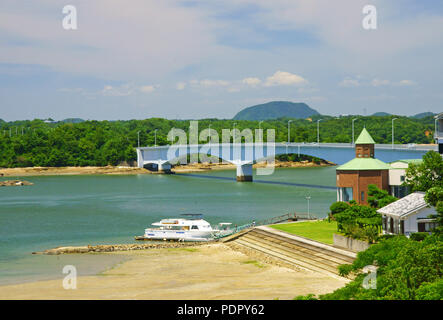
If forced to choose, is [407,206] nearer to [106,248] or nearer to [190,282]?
[190,282]

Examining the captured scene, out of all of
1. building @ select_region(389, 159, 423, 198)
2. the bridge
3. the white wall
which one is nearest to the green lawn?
the white wall

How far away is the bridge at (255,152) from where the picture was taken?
7362 cm

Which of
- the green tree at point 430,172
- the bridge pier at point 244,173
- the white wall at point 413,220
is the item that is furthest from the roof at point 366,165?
the bridge pier at point 244,173

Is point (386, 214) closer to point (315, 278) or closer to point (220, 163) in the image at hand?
A: point (315, 278)

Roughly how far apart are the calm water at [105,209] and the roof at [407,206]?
1891 centimetres

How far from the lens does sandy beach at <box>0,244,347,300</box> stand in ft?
95.0

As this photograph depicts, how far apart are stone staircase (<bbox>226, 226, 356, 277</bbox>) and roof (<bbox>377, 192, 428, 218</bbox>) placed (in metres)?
4.10

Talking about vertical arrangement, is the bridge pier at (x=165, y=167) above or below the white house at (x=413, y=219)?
below

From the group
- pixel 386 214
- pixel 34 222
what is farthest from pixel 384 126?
pixel 386 214

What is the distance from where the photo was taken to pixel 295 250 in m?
38.6

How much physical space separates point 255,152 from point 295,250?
72017mm

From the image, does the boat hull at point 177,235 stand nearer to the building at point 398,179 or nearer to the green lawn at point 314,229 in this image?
the green lawn at point 314,229

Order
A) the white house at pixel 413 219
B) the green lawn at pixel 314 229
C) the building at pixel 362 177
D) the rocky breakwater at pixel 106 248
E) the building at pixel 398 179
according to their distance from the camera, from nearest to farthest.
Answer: the white house at pixel 413 219
the green lawn at pixel 314 229
the rocky breakwater at pixel 106 248
the building at pixel 398 179
the building at pixel 362 177

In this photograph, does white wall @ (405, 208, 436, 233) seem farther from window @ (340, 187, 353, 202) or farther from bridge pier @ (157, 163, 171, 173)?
bridge pier @ (157, 163, 171, 173)
